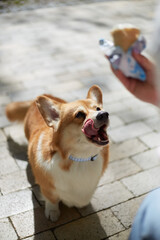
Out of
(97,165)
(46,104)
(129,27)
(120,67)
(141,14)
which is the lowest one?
(141,14)

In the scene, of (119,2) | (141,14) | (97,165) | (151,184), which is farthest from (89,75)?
(119,2)

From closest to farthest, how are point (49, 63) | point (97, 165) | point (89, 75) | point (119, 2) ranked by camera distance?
point (97, 165), point (89, 75), point (49, 63), point (119, 2)

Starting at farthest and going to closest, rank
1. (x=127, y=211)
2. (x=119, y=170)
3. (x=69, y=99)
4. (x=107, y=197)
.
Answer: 1. (x=69, y=99)
2. (x=119, y=170)
3. (x=107, y=197)
4. (x=127, y=211)

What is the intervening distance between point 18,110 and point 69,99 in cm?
92

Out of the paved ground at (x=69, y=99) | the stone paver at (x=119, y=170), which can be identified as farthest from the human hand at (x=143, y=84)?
the stone paver at (x=119, y=170)

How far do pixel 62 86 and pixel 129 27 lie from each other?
2.20 m

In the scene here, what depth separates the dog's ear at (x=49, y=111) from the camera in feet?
6.36

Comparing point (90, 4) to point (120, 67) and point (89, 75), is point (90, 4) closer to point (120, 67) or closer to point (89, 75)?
point (89, 75)

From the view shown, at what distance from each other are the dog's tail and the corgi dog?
618 millimetres

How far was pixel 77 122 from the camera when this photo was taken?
6.14 feet

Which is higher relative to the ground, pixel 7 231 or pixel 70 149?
pixel 70 149

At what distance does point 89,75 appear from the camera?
4273 millimetres

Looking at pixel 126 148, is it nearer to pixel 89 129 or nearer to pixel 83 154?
pixel 83 154

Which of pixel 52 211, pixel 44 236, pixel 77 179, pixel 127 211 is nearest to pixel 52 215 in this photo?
pixel 52 211
